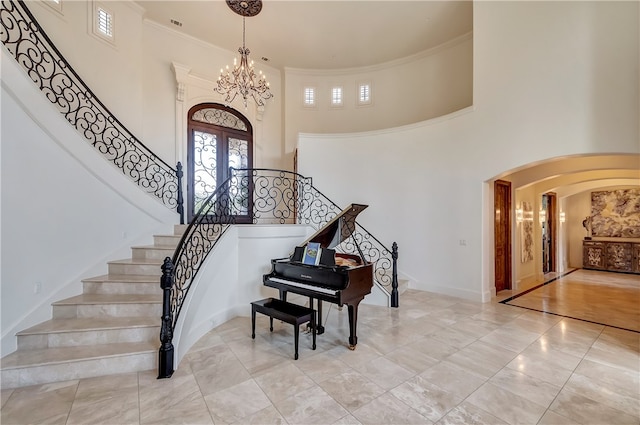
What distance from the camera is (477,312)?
4988mm

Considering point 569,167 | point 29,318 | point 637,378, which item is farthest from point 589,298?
point 29,318

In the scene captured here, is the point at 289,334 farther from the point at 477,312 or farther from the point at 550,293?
the point at 550,293

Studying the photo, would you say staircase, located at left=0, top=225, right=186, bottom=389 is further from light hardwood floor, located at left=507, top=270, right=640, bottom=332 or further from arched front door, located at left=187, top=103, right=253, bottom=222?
light hardwood floor, located at left=507, top=270, right=640, bottom=332

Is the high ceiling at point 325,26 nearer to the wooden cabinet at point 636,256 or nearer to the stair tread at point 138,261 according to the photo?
the stair tread at point 138,261

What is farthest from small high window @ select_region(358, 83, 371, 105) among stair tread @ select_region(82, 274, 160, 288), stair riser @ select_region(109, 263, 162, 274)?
stair tread @ select_region(82, 274, 160, 288)

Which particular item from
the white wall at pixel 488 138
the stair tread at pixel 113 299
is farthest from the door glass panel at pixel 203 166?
the stair tread at pixel 113 299

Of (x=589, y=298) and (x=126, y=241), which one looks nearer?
(x=126, y=241)

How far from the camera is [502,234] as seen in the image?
6.70 metres

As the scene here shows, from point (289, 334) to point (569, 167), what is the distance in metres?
6.91

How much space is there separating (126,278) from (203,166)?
3.79m

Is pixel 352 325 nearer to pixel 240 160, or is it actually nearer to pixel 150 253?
pixel 150 253

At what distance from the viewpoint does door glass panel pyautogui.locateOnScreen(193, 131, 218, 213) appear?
22.8 ft

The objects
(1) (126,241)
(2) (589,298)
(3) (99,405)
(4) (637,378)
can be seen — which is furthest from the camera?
(2) (589,298)

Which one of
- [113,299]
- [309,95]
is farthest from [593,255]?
[113,299]
